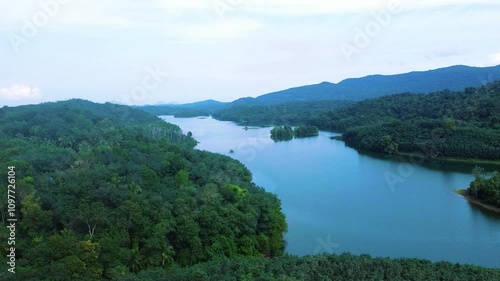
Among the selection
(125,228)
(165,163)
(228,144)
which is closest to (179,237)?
(125,228)

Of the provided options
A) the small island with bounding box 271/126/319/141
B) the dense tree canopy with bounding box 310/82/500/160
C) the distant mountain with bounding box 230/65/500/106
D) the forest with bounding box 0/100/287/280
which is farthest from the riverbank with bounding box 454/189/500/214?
the distant mountain with bounding box 230/65/500/106

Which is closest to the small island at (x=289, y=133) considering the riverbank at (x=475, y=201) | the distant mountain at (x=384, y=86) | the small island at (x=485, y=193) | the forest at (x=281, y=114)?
the forest at (x=281, y=114)

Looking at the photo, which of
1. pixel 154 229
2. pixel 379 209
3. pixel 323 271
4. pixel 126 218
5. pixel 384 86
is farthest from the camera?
pixel 384 86

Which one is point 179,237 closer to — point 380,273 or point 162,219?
point 162,219

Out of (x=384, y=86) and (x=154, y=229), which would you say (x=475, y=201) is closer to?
(x=154, y=229)

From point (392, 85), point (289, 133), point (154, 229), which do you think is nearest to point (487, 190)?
point (154, 229)

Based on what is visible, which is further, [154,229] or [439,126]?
[439,126]
